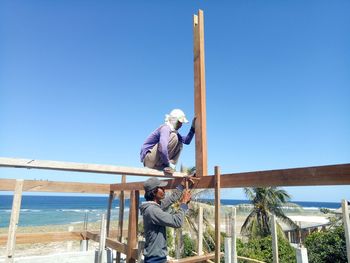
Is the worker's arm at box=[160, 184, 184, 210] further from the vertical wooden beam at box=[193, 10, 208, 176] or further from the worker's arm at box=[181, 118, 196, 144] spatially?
the worker's arm at box=[181, 118, 196, 144]

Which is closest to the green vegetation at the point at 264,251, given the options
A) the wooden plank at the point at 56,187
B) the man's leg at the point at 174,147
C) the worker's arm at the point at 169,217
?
the wooden plank at the point at 56,187

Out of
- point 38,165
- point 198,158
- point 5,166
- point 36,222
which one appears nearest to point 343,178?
point 198,158

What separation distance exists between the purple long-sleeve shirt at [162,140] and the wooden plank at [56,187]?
234cm

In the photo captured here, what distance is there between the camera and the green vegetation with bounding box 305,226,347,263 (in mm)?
13336

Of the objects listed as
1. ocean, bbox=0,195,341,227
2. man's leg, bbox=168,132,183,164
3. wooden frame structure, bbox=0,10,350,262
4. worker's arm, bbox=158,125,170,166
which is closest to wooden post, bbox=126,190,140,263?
wooden frame structure, bbox=0,10,350,262

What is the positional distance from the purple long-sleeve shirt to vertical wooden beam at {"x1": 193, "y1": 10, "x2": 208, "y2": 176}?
192 mm

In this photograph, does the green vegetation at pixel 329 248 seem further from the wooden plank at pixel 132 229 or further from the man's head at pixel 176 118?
the man's head at pixel 176 118

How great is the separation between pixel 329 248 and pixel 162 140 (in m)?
14.1

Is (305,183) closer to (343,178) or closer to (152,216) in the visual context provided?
(343,178)

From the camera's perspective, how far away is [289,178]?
1.99 metres

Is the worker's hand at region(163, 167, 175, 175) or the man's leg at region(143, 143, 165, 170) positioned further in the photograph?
the man's leg at region(143, 143, 165, 170)

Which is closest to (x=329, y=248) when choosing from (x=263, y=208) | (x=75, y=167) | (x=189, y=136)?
(x=263, y=208)

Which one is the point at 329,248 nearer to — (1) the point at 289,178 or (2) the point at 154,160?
(2) the point at 154,160

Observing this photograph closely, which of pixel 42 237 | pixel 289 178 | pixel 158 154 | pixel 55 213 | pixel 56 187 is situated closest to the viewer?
pixel 289 178
